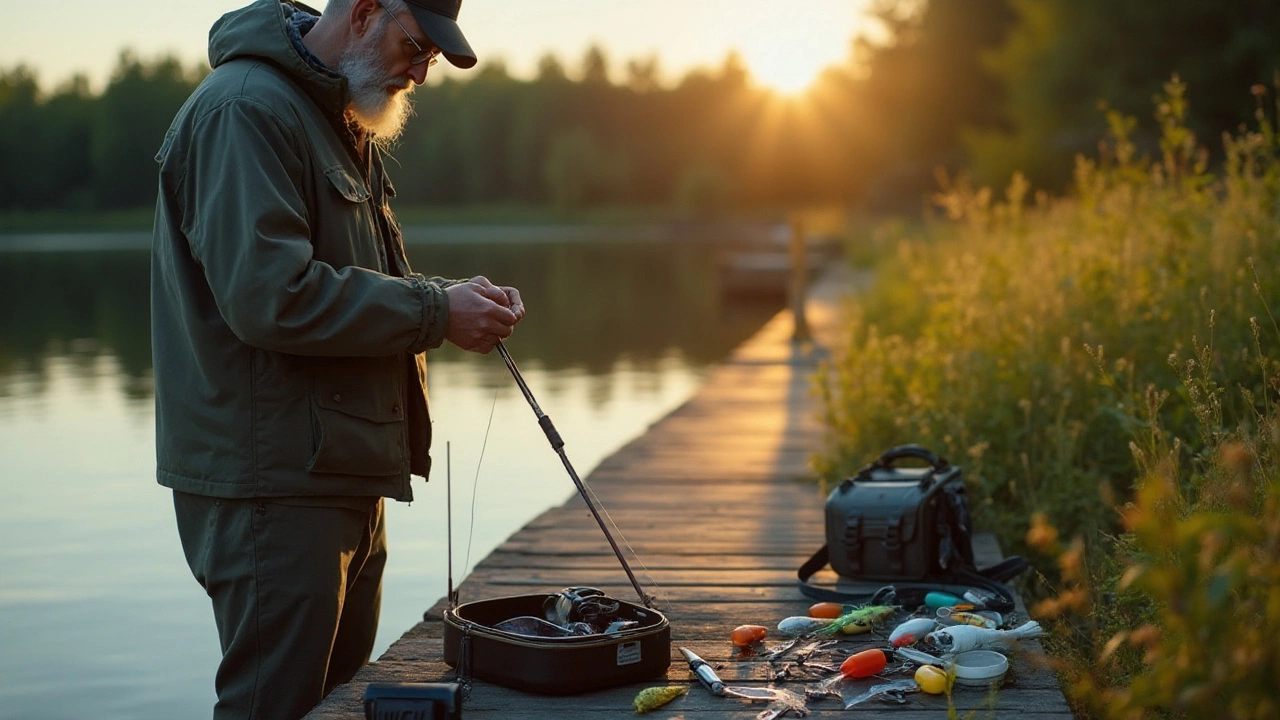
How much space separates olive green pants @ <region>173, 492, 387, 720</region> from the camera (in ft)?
9.02

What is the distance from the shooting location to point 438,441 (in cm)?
934

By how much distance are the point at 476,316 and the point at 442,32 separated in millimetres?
619

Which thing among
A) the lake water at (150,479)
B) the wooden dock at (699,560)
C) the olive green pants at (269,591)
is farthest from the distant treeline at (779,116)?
the olive green pants at (269,591)

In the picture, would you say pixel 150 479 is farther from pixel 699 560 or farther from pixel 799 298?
pixel 799 298

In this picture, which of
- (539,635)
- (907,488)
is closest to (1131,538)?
(907,488)

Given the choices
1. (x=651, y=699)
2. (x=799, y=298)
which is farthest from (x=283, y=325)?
(x=799, y=298)

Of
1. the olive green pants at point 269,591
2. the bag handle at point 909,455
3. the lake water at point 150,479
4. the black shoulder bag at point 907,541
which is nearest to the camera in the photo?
the olive green pants at point 269,591

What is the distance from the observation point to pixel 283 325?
2623 millimetres

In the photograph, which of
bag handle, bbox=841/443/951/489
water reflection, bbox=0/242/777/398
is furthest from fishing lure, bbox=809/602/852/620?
water reflection, bbox=0/242/777/398

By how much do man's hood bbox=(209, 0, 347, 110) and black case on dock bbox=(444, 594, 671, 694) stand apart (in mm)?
1181

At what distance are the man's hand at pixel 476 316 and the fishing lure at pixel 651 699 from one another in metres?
0.79

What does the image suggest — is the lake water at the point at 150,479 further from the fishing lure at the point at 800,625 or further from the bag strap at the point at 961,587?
the bag strap at the point at 961,587

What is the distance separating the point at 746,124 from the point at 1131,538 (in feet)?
315

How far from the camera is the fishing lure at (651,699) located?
2766 millimetres
